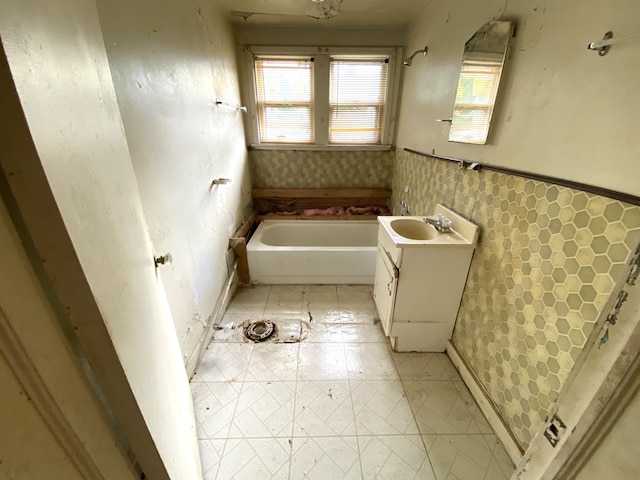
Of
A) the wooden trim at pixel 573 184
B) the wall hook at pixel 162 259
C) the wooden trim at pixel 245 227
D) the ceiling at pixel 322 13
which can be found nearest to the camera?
the wooden trim at pixel 573 184

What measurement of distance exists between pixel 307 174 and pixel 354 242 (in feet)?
3.52

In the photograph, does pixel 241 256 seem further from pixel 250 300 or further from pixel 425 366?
pixel 425 366

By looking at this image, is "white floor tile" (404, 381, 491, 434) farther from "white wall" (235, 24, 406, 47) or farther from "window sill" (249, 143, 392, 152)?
"white wall" (235, 24, 406, 47)

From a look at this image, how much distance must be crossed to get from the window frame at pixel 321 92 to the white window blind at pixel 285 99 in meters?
0.06

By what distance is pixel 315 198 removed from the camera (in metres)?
3.47

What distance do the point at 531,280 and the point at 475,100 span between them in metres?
1.05

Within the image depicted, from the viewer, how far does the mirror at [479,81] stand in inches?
51.4

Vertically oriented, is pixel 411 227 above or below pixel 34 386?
below

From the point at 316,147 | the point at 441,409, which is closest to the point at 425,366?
the point at 441,409

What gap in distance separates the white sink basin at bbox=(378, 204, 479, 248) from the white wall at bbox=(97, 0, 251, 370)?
1282 mm

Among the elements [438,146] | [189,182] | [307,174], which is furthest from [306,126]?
[189,182]

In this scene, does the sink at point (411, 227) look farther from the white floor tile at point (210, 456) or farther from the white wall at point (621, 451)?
the white floor tile at point (210, 456)

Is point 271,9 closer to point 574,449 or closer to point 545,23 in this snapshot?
point 545,23

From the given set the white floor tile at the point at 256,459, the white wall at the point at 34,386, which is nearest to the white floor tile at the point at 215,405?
the white floor tile at the point at 256,459
